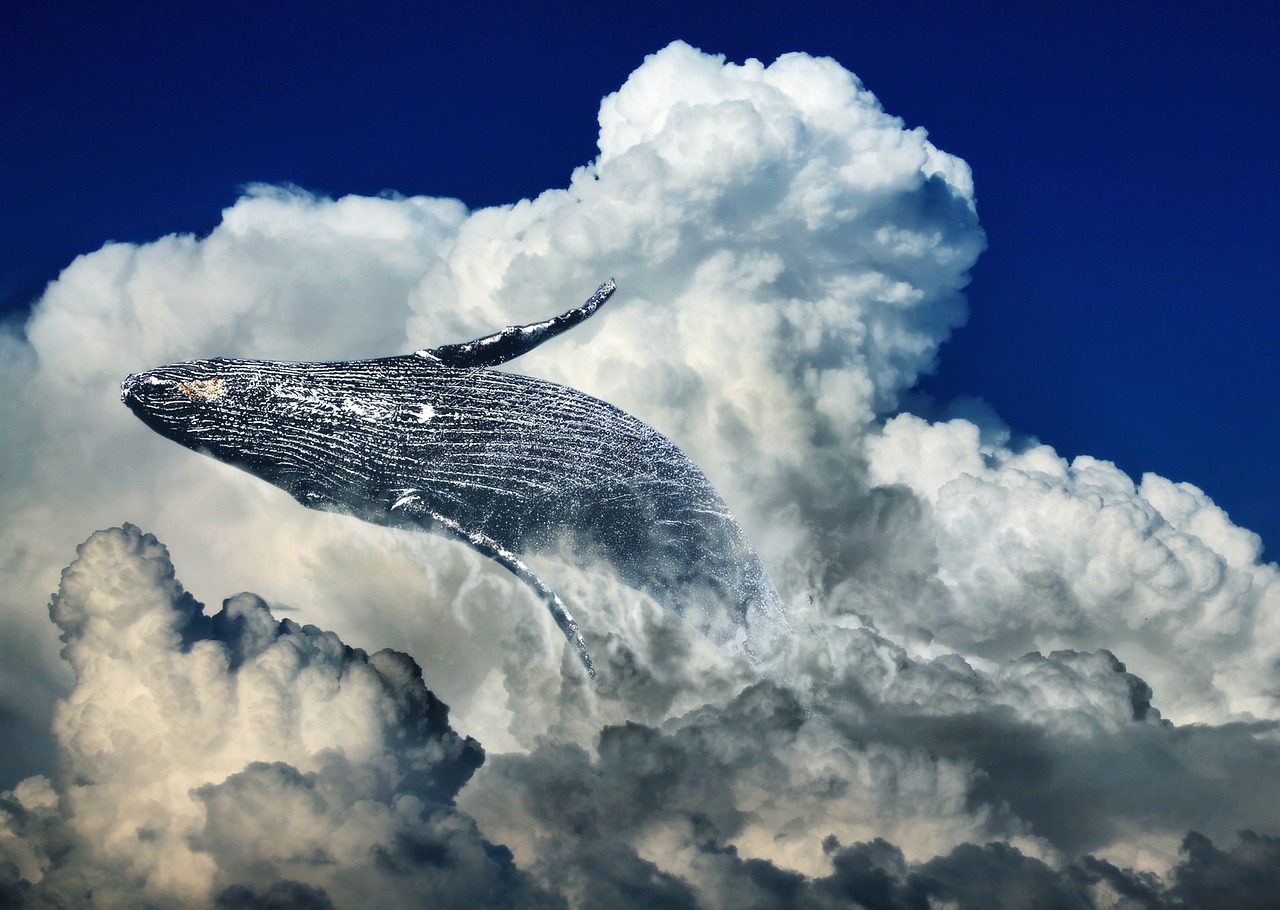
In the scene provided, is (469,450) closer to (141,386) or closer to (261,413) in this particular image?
(261,413)

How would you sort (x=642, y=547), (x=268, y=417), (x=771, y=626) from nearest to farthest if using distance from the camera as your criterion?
(x=268, y=417), (x=642, y=547), (x=771, y=626)

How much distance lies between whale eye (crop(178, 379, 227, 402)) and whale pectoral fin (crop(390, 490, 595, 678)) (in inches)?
109

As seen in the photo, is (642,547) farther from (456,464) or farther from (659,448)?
(456,464)

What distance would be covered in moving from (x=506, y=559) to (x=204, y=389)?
469 cm

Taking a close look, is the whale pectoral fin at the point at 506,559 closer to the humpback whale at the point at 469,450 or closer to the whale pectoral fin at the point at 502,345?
the humpback whale at the point at 469,450

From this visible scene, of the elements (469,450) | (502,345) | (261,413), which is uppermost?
(502,345)

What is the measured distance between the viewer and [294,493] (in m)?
15.0

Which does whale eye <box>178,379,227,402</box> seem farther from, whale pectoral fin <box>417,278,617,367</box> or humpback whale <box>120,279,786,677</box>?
whale pectoral fin <box>417,278,617,367</box>

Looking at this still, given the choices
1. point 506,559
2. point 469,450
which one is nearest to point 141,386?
point 469,450

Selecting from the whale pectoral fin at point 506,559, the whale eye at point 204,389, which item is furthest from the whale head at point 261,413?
the whale pectoral fin at point 506,559

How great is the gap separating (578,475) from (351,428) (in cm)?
318

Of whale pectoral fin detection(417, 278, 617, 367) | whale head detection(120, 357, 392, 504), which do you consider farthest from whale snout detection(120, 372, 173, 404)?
whale pectoral fin detection(417, 278, 617, 367)

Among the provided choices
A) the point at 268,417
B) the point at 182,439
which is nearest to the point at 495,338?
the point at 268,417

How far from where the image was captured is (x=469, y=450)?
14.6m
